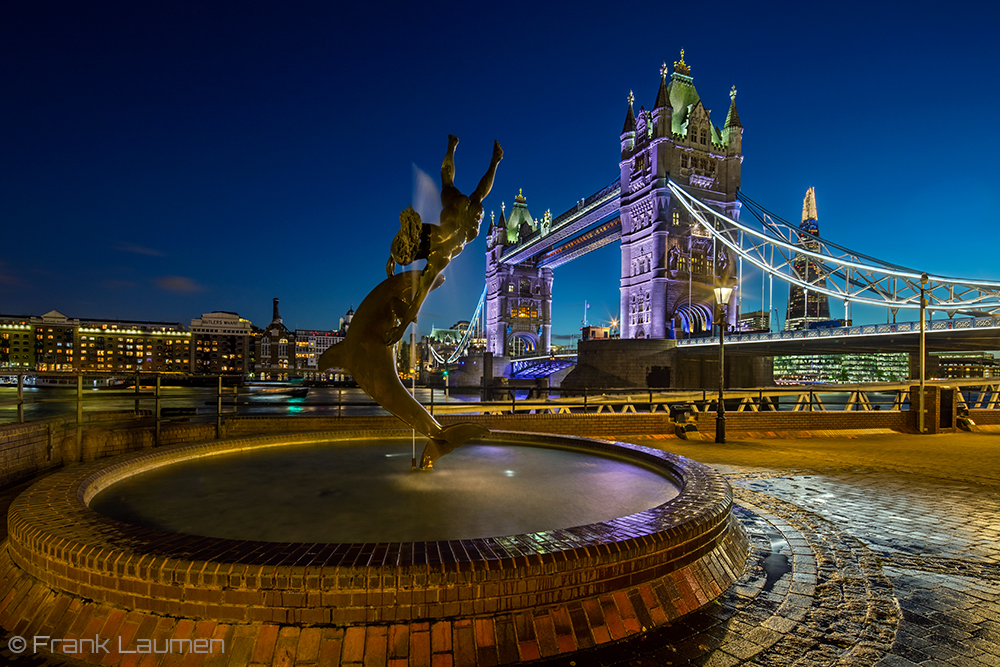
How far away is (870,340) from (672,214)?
21.6 meters

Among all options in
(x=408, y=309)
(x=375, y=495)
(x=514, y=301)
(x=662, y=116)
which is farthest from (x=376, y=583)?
(x=514, y=301)

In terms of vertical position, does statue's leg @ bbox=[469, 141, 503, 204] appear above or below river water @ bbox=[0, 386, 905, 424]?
above

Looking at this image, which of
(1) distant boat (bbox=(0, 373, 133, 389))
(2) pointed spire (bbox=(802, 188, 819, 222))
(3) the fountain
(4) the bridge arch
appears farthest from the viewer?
(2) pointed spire (bbox=(802, 188, 819, 222))

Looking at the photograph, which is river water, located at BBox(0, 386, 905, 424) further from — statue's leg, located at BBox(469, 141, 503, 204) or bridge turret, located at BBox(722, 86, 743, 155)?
bridge turret, located at BBox(722, 86, 743, 155)

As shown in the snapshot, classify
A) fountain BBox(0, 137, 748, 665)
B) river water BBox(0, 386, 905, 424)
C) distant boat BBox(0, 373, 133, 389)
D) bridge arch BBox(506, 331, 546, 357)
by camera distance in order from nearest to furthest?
fountain BBox(0, 137, 748, 665), distant boat BBox(0, 373, 133, 389), river water BBox(0, 386, 905, 424), bridge arch BBox(506, 331, 546, 357)

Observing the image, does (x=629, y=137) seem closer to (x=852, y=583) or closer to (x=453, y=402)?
(x=453, y=402)

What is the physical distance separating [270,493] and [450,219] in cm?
313

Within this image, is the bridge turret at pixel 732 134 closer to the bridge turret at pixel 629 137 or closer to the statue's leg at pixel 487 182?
the bridge turret at pixel 629 137

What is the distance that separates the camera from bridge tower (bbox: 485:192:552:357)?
8900 centimetres

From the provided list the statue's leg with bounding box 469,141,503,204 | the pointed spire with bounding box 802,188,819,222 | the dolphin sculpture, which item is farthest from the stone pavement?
the pointed spire with bounding box 802,188,819,222

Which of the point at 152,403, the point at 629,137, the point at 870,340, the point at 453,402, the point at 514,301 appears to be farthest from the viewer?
the point at 514,301

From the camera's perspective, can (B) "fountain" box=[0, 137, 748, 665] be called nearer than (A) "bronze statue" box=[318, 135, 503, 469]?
Yes

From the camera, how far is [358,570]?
2.53m

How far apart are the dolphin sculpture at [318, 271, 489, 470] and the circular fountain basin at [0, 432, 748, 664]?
200 cm
